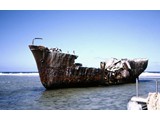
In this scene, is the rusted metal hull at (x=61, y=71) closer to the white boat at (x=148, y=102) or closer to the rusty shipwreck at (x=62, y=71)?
the rusty shipwreck at (x=62, y=71)

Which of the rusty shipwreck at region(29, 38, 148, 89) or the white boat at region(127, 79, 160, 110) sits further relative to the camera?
the rusty shipwreck at region(29, 38, 148, 89)

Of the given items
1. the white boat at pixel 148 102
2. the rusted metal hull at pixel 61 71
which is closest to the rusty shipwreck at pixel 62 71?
the rusted metal hull at pixel 61 71

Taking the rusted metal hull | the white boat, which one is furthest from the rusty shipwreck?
the white boat

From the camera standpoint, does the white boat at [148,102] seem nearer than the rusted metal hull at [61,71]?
Yes

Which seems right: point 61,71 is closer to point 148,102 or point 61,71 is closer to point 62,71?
point 62,71

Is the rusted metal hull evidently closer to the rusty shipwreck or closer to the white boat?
the rusty shipwreck

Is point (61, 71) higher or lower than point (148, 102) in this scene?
higher

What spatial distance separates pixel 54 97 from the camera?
12.6 m

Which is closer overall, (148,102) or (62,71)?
(148,102)

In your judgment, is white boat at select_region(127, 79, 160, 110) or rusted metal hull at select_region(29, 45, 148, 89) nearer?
white boat at select_region(127, 79, 160, 110)

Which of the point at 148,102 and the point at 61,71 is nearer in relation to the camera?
the point at 148,102

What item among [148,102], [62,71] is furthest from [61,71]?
[148,102]

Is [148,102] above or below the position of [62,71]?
below
